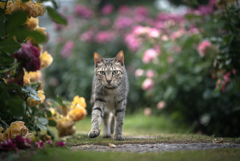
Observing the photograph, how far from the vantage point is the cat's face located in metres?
2.41

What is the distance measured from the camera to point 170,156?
52.0 inches

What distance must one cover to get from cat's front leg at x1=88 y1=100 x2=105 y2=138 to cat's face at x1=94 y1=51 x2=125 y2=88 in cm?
20

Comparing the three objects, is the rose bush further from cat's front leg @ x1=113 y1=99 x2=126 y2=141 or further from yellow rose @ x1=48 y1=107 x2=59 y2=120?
cat's front leg @ x1=113 y1=99 x2=126 y2=141

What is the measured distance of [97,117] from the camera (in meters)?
2.30

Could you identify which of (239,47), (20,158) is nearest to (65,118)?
(20,158)

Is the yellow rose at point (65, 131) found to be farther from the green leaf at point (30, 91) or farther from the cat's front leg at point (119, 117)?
the green leaf at point (30, 91)

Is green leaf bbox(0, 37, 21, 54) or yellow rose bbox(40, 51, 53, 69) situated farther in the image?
yellow rose bbox(40, 51, 53, 69)

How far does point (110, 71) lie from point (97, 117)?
473mm

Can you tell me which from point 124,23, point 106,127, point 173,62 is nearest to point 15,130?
point 106,127

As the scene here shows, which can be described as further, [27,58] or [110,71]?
[110,71]

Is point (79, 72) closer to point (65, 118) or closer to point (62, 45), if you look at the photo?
point (62, 45)

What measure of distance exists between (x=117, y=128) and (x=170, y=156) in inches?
40.4

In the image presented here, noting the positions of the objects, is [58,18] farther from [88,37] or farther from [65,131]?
[88,37]

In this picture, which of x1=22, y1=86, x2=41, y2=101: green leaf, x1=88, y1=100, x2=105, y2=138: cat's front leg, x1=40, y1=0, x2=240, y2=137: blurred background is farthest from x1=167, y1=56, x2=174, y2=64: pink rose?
x1=22, y1=86, x2=41, y2=101: green leaf
